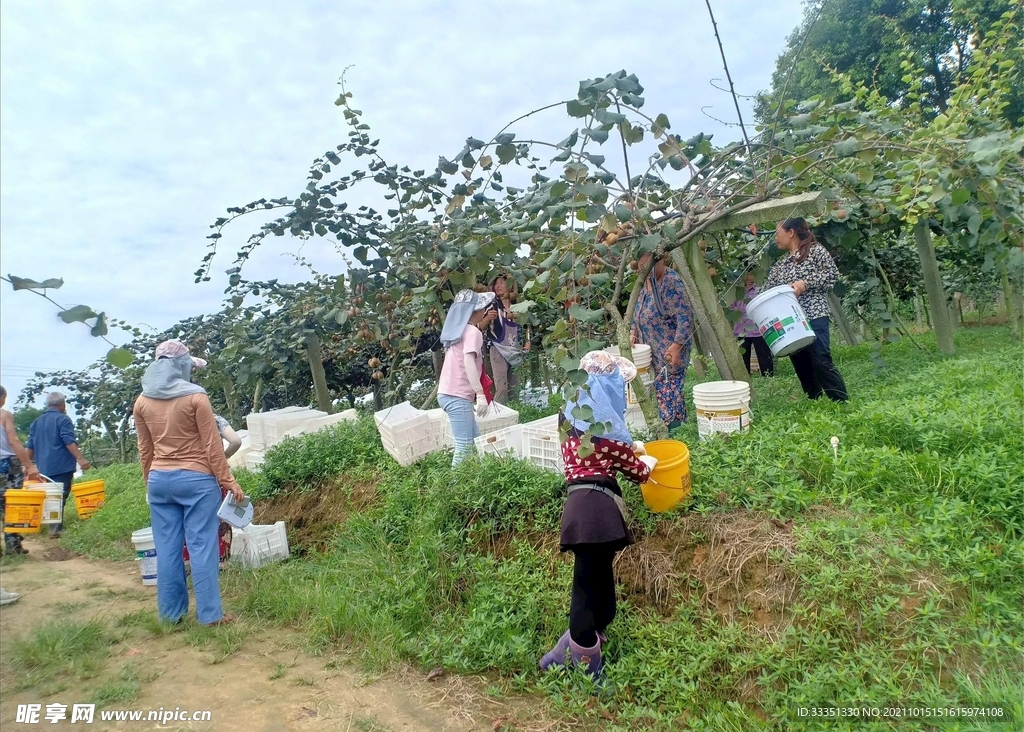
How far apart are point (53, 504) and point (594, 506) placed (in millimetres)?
6981

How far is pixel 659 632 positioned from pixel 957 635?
1166mm

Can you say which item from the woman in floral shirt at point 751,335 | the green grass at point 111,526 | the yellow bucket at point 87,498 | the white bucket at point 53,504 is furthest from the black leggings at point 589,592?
the yellow bucket at point 87,498

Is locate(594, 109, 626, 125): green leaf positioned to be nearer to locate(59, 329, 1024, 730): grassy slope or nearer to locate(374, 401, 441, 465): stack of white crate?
locate(59, 329, 1024, 730): grassy slope

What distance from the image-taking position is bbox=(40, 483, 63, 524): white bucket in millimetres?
7137

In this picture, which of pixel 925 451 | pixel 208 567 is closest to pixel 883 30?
pixel 925 451

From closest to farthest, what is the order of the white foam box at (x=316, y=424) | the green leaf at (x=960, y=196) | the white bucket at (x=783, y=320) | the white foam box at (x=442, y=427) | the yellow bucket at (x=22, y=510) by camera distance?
the green leaf at (x=960, y=196) < the white bucket at (x=783, y=320) < the white foam box at (x=442, y=427) < the yellow bucket at (x=22, y=510) < the white foam box at (x=316, y=424)

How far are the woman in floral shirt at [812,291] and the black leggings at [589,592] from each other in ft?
8.71

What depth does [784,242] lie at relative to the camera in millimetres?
5082

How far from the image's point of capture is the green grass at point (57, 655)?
10.9ft

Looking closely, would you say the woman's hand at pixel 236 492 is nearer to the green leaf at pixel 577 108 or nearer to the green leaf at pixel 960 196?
the green leaf at pixel 577 108

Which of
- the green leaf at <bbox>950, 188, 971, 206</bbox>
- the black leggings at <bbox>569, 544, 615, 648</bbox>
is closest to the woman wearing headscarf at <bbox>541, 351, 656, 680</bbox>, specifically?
the black leggings at <bbox>569, 544, 615, 648</bbox>

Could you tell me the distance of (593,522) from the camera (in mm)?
2936

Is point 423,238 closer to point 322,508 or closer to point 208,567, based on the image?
point 322,508

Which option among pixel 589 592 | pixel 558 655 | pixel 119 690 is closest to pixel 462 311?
pixel 589 592
